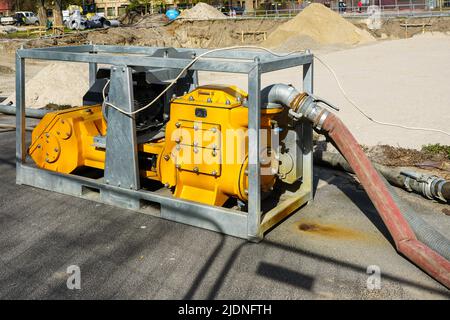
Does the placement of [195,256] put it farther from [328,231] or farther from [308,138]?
[308,138]

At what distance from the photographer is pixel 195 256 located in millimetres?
4637

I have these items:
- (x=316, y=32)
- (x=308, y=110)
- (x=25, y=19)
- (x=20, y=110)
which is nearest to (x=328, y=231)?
(x=308, y=110)

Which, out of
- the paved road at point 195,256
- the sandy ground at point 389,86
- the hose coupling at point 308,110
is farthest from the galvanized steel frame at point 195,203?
the sandy ground at point 389,86

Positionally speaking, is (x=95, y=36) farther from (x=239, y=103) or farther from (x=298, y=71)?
(x=239, y=103)

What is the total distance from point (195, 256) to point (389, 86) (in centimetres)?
1036

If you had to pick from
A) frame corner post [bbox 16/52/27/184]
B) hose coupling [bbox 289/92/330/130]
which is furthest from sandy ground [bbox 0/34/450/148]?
frame corner post [bbox 16/52/27/184]

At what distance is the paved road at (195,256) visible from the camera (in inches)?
162

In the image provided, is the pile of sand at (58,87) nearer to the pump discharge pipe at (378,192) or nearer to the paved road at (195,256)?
the paved road at (195,256)

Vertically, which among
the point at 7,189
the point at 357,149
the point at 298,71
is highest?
the point at 298,71

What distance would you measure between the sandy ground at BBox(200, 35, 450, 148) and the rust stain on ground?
3.14 metres

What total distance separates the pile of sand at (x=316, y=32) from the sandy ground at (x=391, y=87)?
6.76 m
